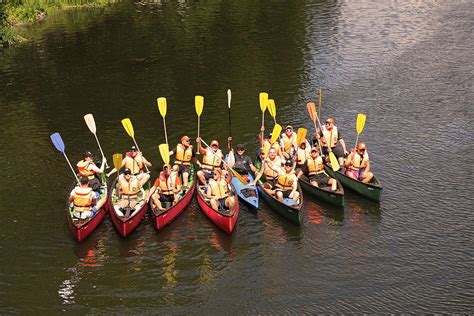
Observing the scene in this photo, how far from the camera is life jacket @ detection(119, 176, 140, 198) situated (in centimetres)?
1762

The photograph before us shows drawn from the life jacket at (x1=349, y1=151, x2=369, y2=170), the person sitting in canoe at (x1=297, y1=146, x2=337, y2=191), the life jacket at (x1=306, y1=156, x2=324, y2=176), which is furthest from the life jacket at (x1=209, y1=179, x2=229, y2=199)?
the life jacket at (x1=349, y1=151, x2=369, y2=170)

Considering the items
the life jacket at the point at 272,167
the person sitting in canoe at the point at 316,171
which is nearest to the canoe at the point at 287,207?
the life jacket at the point at 272,167

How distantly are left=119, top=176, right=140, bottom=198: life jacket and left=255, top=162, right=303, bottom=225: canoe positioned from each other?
13.3 feet

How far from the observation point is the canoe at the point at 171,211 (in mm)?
17028

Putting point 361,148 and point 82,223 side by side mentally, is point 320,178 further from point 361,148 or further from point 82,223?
point 82,223

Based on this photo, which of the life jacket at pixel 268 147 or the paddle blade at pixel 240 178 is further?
the life jacket at pixel 268 147

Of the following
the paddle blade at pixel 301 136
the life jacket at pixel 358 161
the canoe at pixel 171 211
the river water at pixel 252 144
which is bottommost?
the river water at pixel 252 144

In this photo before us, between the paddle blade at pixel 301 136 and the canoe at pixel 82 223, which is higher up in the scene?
the paddle blade at pixel 301 136

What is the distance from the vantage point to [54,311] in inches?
568

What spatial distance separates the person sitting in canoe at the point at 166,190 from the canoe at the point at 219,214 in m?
0.79

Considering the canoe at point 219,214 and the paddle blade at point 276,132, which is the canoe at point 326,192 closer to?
the paddle blade at point 276,132

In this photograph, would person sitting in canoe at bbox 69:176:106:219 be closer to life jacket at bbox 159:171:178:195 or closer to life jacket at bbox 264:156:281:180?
life jacket at bbox 159:171:178:195

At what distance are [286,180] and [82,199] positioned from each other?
20.5 feet

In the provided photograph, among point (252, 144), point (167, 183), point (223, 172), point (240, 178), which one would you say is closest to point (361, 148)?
point (240, 178)
